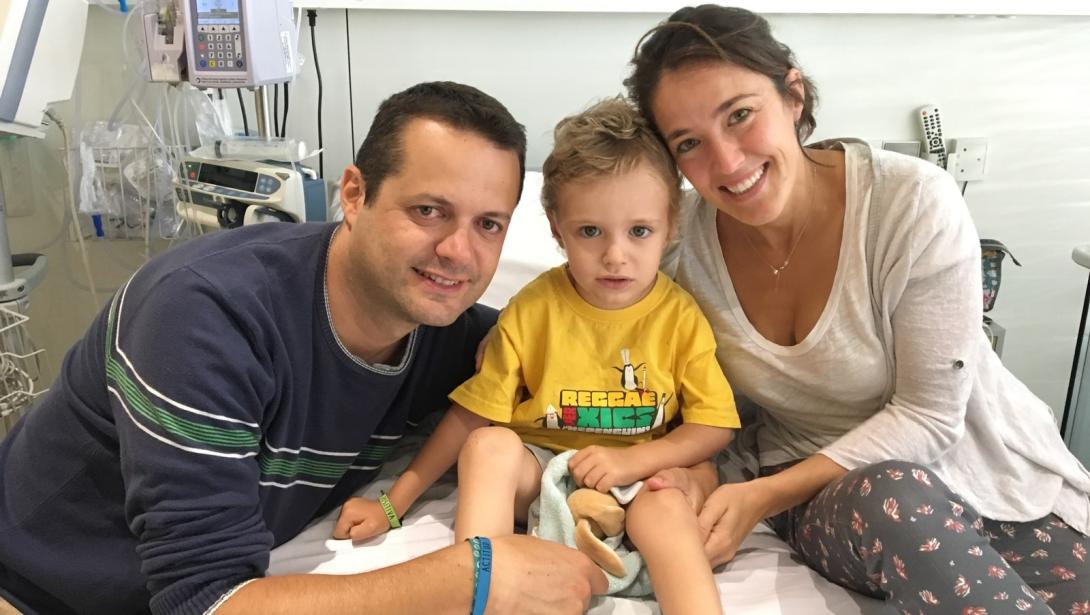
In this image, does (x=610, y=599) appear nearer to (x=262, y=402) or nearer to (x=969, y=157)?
(x=262, y=402)

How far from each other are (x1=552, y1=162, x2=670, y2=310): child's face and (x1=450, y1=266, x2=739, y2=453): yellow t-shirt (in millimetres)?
57

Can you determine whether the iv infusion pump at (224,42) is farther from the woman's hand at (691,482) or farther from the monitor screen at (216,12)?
the woman's hand at (691,482)

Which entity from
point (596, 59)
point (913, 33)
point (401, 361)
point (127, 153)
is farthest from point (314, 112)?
point (913, 33)

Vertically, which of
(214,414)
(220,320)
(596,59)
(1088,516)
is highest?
(596,59)

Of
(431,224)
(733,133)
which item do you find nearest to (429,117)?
(431,224)

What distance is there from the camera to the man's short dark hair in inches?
45.7

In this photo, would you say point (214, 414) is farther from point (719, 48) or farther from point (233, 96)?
point (233, 96)

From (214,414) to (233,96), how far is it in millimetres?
1520

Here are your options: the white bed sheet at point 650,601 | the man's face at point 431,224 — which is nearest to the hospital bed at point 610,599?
the white bed sheet at point 650,601

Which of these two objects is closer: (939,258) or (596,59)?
(939,258)

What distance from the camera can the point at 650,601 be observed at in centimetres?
121

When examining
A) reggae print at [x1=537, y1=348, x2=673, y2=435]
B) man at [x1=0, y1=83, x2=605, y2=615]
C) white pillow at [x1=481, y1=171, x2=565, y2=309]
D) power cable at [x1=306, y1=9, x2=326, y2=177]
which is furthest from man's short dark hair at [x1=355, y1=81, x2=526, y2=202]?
power cable at [x1=306, y1=9, x2=326, y2=177]

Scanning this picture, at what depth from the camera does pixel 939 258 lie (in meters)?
1.22

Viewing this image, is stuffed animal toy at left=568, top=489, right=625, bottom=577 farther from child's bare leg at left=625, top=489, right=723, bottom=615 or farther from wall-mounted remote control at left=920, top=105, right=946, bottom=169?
wall-mounted remote control at left=920, top=105, right=946, bottom=169
